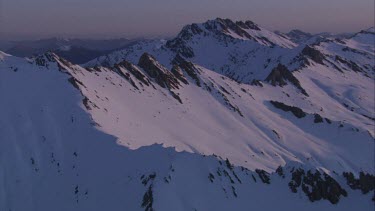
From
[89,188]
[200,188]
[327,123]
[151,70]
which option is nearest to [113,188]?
[89,188]

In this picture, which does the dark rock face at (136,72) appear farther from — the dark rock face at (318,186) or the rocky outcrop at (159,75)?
the dark rock face at (318,186)

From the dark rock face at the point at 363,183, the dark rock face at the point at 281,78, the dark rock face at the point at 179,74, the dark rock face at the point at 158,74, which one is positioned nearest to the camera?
the dark rock face at the point at 363,183

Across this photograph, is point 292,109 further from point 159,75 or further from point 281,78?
point 159,75

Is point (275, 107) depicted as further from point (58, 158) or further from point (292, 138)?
point (58, 158)

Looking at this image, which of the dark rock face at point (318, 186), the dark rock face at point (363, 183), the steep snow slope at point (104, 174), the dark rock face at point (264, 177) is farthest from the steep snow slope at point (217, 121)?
the dark rock face at point (363, 183)

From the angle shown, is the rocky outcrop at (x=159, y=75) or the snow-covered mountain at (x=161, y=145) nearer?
the snow-covered mountain at (x=161, y=145)

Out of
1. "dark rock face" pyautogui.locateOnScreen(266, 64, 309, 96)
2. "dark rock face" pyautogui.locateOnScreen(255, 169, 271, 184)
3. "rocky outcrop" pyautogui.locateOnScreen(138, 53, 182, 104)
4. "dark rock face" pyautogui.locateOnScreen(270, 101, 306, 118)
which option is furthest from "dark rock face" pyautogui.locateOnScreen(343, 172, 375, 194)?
"dark rock face" pyautogui.locateOnScreen(266, 64, 309, 96)
